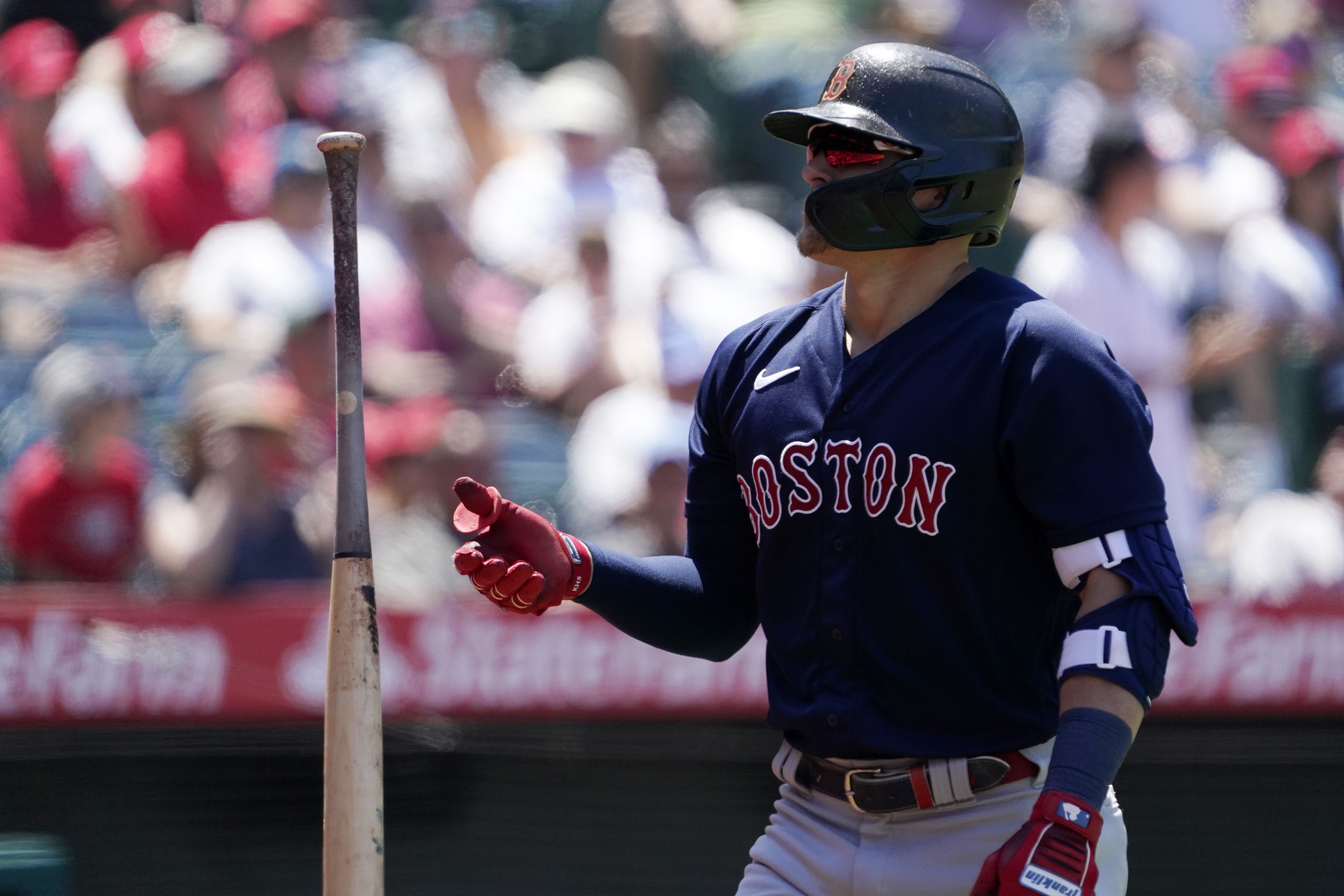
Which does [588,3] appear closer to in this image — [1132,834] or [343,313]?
[1132,834]

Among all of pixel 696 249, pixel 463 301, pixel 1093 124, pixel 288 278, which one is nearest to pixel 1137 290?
pixel 1093 124

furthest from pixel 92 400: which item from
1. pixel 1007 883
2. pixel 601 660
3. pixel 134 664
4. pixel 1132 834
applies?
pixel 1007 883

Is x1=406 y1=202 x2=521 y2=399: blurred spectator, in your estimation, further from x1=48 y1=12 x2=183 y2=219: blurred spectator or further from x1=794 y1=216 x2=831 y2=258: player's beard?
x1=794 y1=216 x2=831 y2=258: player's beard

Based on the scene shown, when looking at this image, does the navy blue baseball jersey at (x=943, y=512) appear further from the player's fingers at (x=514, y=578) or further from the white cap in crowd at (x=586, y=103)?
the white cap in crowd at (x=586, y=103)

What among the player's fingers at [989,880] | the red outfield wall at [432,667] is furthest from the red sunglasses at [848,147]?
the red outfield wall at [432,667]

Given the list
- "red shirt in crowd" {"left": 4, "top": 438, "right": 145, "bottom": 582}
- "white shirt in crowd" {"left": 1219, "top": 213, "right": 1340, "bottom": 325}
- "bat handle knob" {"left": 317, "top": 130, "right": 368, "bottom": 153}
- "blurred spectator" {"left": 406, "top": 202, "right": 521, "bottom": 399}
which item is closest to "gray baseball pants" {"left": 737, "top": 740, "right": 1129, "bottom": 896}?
"bat handle knob" {"left": 317, "top": 130, "right": 368, "bottom": 153}

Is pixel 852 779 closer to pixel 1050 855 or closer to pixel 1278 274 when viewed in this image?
pixel 1050 855
